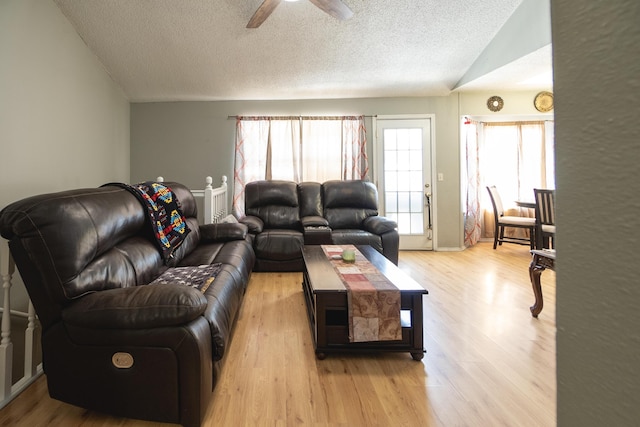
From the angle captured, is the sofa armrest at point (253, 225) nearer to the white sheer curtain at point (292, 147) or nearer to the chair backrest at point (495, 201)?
the white sheer curtain at point (292, 147)

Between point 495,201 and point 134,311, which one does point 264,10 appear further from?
point 495,201

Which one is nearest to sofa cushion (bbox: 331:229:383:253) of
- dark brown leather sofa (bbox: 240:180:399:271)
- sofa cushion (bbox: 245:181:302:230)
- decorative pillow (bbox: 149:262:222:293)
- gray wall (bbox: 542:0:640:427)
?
dark brown leather sofa (bbox: 240:180:399:271)

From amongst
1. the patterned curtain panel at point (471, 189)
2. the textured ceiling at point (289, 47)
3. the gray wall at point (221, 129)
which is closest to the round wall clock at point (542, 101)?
the textured ceiling at point (289, 47)

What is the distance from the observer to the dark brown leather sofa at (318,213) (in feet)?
11.6

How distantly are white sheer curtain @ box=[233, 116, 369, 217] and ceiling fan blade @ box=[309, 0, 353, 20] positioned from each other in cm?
205

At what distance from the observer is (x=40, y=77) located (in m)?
2.81

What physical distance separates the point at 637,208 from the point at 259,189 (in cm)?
398

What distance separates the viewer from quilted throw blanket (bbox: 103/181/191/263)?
2.07 m

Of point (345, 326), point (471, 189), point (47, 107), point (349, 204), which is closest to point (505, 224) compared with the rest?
point (471, 189)

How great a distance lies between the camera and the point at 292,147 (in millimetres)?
4543

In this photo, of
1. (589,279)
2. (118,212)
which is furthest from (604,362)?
(118,212)

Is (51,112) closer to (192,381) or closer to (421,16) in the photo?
(192,381)

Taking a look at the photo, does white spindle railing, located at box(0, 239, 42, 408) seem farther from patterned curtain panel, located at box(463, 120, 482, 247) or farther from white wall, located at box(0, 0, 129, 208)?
patterned curtain panel, located at box(463, 120, 482, 247)

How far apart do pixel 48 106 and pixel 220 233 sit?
2081 millimetres
